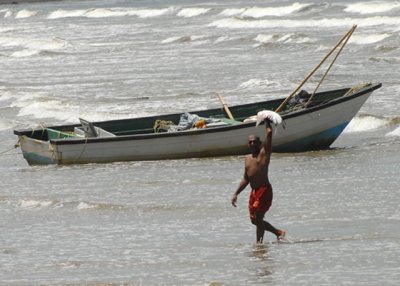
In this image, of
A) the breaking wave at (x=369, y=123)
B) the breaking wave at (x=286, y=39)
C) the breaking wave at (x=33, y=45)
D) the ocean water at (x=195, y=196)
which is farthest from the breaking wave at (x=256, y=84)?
the breaking wave at (x=33, y=45)

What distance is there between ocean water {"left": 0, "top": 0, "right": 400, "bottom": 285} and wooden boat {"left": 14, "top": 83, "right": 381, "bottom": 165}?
0.17 metres

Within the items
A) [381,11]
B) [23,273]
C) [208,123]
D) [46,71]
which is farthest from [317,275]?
[381,11]

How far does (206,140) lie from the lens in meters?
17.9

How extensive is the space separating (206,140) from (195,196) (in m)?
2.71

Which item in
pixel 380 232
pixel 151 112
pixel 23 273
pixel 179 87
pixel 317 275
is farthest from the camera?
pixel 179 87

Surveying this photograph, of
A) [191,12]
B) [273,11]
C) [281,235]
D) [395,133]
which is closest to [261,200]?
[281,235]

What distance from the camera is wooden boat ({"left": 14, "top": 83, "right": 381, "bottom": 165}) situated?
703 inches

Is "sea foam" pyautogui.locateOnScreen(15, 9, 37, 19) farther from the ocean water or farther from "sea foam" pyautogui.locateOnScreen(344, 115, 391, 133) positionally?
"sea foam" pyautogui.locateOnScreen(344, 115, 391, 133)

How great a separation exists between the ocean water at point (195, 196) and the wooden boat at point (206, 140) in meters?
0.17

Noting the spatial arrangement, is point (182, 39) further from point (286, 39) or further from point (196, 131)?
point (196, 131)

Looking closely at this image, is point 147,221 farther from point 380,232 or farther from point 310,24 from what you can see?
point 310,24

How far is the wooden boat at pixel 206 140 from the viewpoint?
1784cm

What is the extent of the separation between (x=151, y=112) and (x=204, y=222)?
12105 mm

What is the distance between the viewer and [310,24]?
51844 mm
